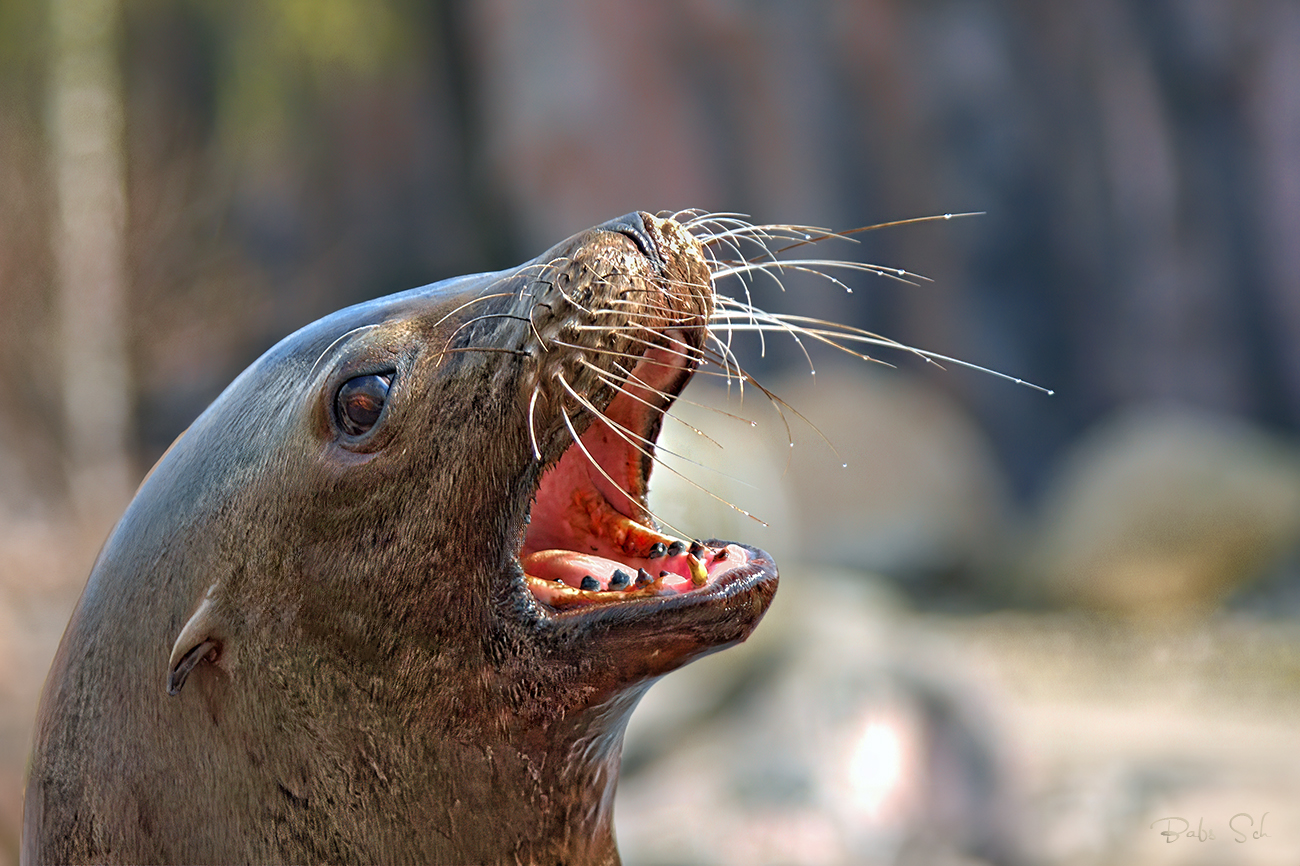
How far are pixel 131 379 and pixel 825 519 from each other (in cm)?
742

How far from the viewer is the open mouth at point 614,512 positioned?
4.67 feet

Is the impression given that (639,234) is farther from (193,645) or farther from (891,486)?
(891,486)

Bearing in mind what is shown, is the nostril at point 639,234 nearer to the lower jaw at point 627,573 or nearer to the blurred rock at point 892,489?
the lower jaw at point 627,573

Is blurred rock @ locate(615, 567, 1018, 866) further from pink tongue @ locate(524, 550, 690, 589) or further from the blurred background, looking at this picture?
the blurred background

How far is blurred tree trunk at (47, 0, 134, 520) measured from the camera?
40.1 feet

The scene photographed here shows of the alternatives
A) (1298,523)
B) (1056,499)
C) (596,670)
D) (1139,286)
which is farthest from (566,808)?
(1139,286)

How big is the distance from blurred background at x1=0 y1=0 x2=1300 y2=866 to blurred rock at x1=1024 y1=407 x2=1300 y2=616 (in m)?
0.03

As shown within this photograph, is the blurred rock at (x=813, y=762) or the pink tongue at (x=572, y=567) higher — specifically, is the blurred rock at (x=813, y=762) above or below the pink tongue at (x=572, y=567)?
below

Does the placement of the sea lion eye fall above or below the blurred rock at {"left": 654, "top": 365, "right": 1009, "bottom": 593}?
above

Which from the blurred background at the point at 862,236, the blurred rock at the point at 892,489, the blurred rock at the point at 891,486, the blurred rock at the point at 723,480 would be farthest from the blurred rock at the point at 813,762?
the blurred rock at the point at 892,489

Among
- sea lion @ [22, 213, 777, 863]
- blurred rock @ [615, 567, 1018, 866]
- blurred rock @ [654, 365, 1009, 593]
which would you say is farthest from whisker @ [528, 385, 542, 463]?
blurred rock @ [654, 365, 1009, 593]

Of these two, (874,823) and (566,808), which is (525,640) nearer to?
(566,808)

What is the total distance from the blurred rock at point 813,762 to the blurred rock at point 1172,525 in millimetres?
4773

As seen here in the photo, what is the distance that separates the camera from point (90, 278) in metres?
12.2
